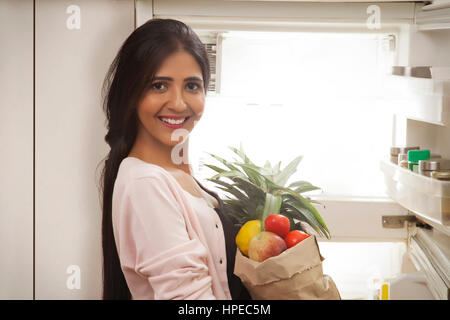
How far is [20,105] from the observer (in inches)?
41.8

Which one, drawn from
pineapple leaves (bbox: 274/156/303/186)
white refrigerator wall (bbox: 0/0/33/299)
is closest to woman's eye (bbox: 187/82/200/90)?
pineapple leaves (bbox: 274/156/303/186)

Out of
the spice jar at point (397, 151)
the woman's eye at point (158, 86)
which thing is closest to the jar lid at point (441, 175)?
the spice jar at point (397, 151)

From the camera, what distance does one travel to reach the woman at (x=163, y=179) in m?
0.90

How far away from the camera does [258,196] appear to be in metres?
0.99

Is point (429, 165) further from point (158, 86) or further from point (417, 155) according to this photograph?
point (158, 86)

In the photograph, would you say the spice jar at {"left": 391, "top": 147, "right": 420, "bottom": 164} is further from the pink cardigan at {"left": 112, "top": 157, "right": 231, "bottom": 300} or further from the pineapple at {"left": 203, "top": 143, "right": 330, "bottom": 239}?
the pink cardigan at {"left": 112, "top": 157, "right": 231, "bottom": 300}

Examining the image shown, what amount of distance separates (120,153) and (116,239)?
18 centimetres

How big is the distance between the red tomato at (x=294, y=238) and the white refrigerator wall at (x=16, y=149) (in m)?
0.59

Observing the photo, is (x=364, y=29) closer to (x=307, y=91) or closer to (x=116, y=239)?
(x=307, y=91)

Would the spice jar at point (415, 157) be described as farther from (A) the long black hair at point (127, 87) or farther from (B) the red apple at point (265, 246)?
(A) the long black hair at point (127, 87)

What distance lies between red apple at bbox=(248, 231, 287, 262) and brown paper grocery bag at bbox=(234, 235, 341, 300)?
18 millimetres

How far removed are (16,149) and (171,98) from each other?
1.30 ft

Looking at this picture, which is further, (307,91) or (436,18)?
(307,91)

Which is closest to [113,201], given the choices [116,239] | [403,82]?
[116,239]
